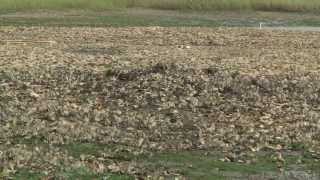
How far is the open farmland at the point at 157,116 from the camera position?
27.2 feet

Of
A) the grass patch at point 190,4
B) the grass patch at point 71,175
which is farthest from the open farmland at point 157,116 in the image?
the grass patch at point 190,4

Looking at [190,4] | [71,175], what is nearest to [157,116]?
[71,175]

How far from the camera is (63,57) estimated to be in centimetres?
1723

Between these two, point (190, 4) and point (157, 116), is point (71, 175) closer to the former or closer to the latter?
point (157, 116)

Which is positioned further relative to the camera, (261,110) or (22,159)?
(261,110)

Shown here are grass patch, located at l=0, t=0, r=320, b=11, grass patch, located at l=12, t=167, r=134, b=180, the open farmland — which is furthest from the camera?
grass patch, located at l=0, t=0, r=320, b=11

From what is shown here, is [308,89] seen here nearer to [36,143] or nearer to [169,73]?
[169,73]

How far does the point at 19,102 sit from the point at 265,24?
101 ft

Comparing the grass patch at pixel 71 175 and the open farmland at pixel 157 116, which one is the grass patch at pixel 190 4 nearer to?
the open farmland at pixel 157 116

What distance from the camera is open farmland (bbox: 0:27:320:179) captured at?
326 inches

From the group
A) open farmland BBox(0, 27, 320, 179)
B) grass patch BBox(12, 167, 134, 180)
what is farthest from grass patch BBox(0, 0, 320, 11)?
grass patch BBox(12, 167, 134, 180)

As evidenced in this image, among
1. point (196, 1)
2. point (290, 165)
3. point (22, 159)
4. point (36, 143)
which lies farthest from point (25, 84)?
point (196, 1)

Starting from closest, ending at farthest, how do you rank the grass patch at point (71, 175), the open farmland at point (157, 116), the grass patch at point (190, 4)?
the grass patch at point (71, 175) < the open farmland at point (157, 116) < the grass patch at point (190, 4)

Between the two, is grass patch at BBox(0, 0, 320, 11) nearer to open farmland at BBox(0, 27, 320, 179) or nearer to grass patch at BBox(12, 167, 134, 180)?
open farmland at BBox(0, 27, 320, 179)
